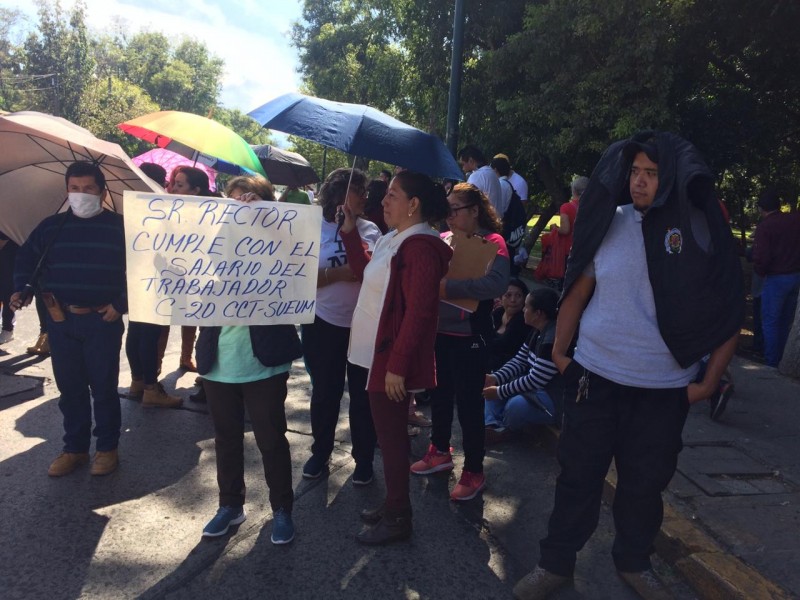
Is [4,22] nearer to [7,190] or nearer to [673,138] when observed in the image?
[7,190]

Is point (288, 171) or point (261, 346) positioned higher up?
point (288, 171)

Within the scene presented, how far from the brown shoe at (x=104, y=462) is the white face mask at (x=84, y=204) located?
55.4 inches

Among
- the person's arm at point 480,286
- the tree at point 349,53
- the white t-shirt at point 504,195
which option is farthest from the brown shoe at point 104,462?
the tree at point 349,53

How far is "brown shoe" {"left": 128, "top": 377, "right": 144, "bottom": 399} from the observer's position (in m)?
5.21

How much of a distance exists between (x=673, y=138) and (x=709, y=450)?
273 centimetres

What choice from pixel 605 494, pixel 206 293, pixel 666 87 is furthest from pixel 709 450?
pixel 666 87

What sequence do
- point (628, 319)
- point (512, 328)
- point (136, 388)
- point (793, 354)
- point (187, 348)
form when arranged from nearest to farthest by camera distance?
point (628, 319), point (136, 388), point (512, 328), point (187, 348), point (793, 354)

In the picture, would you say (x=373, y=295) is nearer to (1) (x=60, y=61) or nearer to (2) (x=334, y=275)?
(2) (x=334, y=275)

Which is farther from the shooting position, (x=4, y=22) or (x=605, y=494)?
(x=4, y=22)

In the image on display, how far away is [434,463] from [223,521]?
141 cm

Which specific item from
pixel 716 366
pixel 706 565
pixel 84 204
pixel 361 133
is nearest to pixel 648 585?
pixel 706 565

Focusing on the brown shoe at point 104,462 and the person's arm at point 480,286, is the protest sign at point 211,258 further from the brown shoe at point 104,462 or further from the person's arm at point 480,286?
the brown shoe at point 104,462

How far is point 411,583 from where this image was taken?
2965mm

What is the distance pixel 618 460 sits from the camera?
282 centimetres
